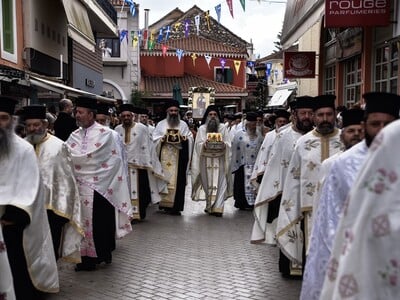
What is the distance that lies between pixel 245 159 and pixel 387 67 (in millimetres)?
3348

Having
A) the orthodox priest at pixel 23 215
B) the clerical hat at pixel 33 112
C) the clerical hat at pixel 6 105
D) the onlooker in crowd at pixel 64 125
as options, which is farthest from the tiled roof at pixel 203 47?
the clerical hat at pixel 6 105

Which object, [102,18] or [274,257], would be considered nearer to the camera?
[274,257]

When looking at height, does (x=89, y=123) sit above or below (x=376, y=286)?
above

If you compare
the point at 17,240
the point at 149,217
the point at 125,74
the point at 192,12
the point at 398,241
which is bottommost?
the point at 149,217

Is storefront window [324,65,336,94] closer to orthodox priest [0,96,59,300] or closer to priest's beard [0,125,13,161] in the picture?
orthodox priest [0,96,59,300]

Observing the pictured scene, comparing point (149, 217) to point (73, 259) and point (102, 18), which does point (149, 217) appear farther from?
point (102, 18)

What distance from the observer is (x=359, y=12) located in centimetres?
1117

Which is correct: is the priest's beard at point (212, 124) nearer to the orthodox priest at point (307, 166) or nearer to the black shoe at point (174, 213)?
the black shoe at point (174, 213)

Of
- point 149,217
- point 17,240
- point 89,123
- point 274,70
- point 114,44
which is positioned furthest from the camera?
point 274,70

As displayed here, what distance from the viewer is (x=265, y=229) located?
24.1ft

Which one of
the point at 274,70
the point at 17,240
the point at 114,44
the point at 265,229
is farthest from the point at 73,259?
the point at 274,70

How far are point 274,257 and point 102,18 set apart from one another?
737 inches

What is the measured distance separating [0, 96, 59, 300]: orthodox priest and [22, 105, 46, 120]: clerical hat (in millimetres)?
1073

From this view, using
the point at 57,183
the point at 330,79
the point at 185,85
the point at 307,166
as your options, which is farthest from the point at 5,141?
the point at 185,85
